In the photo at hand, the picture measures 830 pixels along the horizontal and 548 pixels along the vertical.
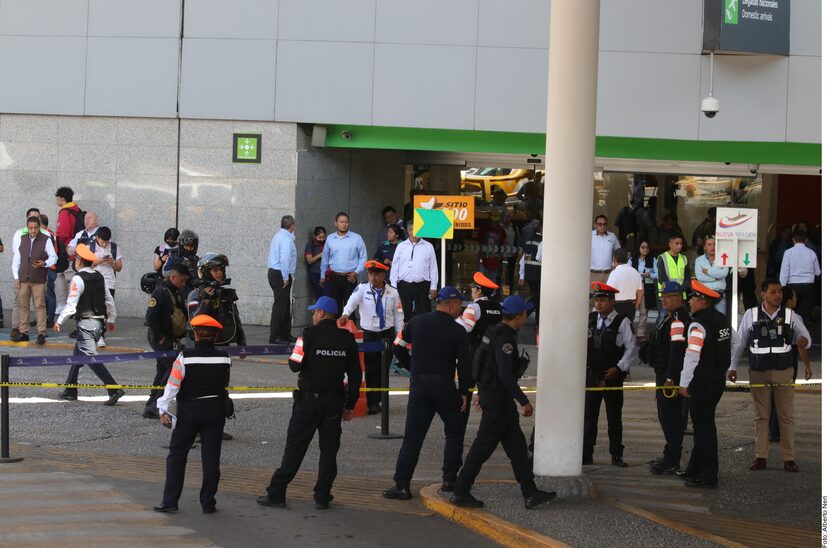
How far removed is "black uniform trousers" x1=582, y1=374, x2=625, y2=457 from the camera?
1212 cm

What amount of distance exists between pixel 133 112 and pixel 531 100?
6.93m

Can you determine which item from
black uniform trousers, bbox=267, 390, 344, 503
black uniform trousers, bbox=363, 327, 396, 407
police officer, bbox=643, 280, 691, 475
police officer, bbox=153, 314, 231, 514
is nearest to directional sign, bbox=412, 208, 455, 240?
black uniform trousers, bbox=363, 327, 396, 407

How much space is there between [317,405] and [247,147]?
12.3 metres

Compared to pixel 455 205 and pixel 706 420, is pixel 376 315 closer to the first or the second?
pixel 706 420

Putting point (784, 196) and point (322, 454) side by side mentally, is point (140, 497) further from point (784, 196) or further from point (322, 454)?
point (784, 196)

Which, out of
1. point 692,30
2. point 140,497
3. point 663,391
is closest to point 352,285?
point 692,30

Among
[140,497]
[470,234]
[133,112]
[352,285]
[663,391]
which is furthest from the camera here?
[470,234]

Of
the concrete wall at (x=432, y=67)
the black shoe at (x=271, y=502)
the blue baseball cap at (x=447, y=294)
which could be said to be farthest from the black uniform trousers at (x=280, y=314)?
the black shoe at (x=271, y=502)

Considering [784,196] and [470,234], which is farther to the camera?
[784,196]

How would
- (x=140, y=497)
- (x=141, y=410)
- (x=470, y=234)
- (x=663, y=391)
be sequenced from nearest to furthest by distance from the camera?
(x=140, y=497)
(x=663, y=391)
(x=141, y=410)
(x=470, y=234)

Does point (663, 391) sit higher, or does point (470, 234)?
point (470, 234)

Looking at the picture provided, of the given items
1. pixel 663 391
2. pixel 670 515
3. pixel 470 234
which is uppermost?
pixel 470 234

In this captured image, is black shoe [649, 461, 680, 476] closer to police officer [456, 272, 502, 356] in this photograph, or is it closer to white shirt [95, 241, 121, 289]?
police officer [456, 272, 502, 356]

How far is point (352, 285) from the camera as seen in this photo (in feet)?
67.2
